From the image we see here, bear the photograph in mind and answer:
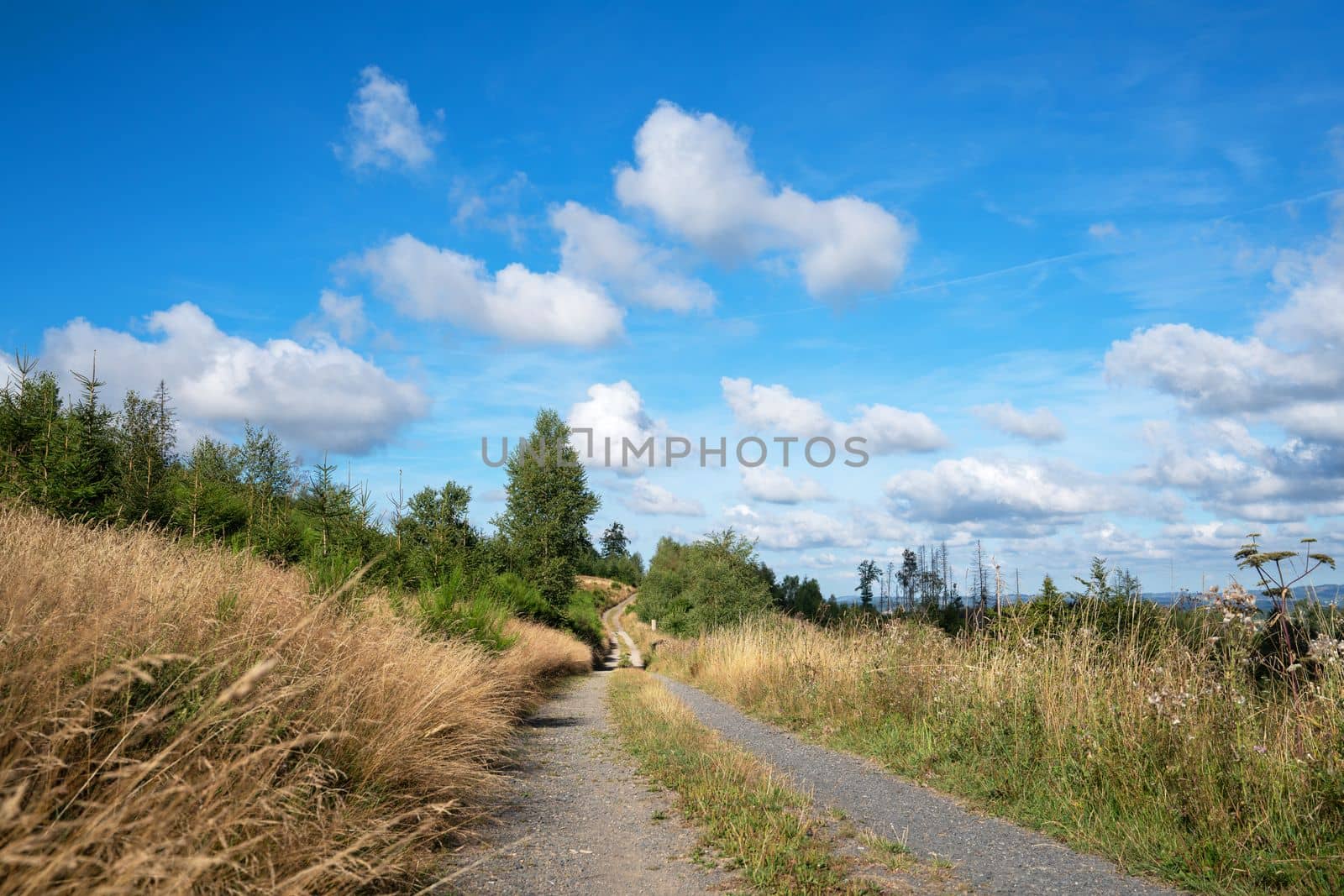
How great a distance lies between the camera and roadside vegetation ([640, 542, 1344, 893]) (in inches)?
179

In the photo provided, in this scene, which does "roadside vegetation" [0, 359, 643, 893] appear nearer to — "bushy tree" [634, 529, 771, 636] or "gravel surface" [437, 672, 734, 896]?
"gravel surface" [437, 672, 734, 896]

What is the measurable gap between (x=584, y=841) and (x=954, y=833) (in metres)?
2.69

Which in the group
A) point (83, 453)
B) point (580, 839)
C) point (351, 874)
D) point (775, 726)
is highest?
point (83, 453)

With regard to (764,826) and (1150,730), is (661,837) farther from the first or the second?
(1150,730)

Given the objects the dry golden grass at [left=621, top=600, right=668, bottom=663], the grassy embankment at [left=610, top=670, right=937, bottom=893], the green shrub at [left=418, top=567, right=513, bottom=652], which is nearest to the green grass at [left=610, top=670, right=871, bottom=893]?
the grassy embankment at [left=610, top=670, right=937, bottom=893]

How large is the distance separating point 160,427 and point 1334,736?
57.3 m

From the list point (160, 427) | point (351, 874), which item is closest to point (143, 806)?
point (351, 874)

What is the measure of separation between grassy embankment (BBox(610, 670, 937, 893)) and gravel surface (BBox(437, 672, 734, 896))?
0.63ft

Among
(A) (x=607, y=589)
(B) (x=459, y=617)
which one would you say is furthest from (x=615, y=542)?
(B) (x=459, y=617)

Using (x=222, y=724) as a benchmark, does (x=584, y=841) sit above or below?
below

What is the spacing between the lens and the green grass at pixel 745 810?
415 centimetres

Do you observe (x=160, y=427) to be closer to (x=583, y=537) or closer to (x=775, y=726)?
(x=583, y=537)

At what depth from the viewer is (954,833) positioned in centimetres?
536

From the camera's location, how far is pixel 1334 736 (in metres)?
4.79
